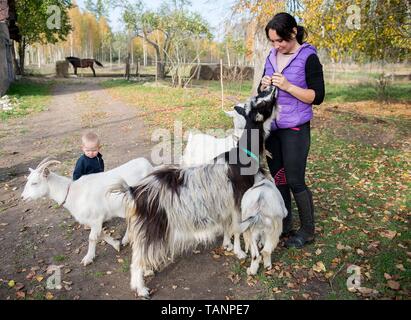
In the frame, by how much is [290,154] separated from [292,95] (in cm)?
59

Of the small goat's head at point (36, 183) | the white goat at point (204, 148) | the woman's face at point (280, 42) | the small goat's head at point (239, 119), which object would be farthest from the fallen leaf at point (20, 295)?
the woman's face at point (280, 42)

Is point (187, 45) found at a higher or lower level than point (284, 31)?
higher

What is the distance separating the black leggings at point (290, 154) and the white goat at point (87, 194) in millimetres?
1574

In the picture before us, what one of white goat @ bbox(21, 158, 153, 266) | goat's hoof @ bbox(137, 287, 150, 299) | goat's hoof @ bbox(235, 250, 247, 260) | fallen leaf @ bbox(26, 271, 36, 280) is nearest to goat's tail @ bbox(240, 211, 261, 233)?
goat's hoof @ bbox(235, 250, 247, 260)

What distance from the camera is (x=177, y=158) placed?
7055mm

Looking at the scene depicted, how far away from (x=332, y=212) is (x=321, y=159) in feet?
8.32

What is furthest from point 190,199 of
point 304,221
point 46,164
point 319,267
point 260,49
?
point 260,49

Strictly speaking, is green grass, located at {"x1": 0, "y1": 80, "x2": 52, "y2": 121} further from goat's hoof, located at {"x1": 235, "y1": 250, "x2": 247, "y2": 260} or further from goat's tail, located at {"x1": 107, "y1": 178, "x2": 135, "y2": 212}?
goat's hoof, located at {"x1": 235, "y1": 250, "x2": 247, "y2": 260}

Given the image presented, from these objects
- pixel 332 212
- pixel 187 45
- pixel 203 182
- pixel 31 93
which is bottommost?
pixel 332 212

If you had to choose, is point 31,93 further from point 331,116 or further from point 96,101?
point 331,116

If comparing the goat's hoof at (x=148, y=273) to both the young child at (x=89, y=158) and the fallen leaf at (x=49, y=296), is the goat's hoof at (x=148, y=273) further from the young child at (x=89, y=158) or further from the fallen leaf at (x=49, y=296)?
the young child at (x=89, y=158)

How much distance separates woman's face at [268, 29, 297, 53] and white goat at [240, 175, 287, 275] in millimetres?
1234

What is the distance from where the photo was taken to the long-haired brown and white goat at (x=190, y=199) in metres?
2.95
